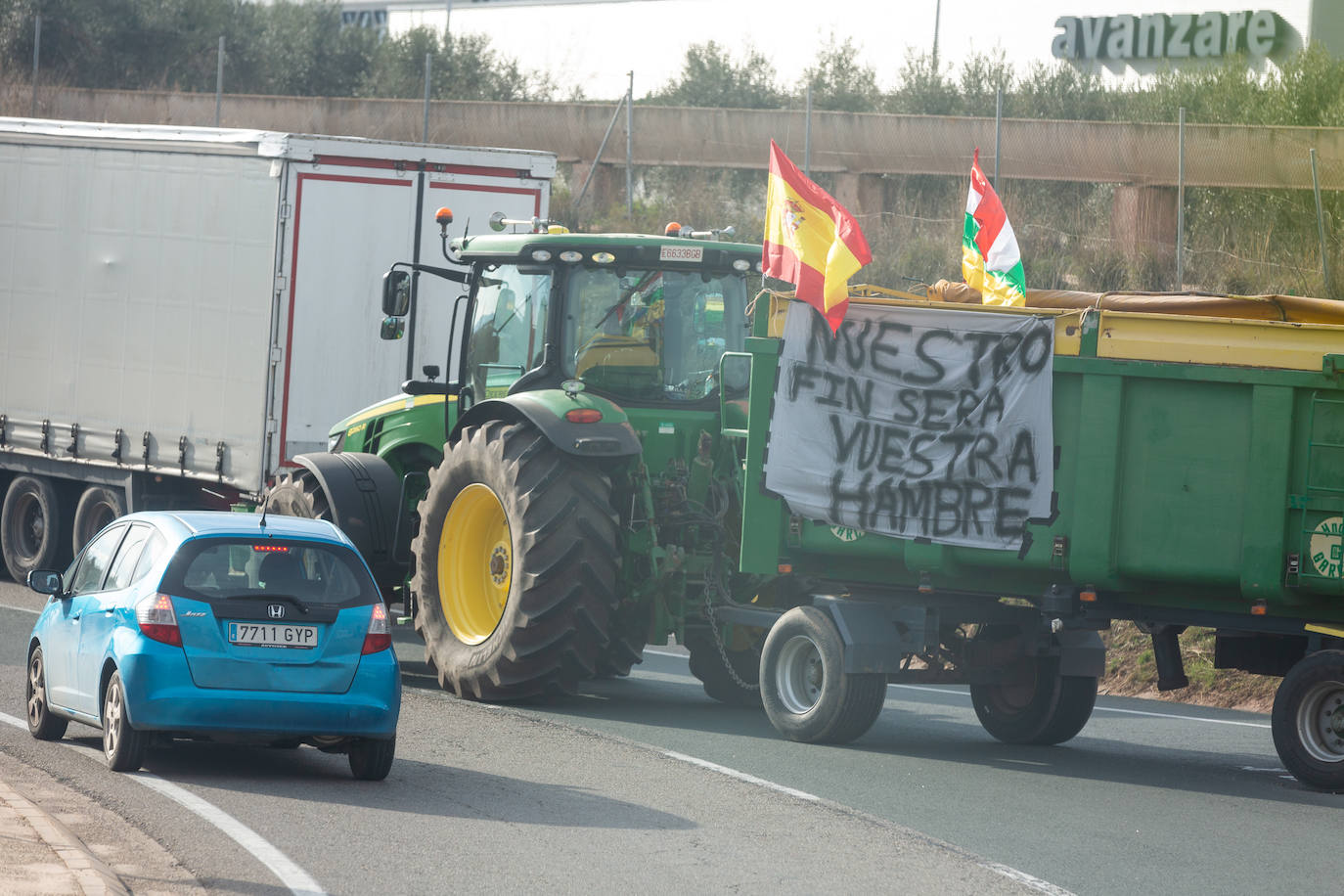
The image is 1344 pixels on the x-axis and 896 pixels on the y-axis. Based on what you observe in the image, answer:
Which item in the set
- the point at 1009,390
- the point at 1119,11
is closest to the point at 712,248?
the point at 1009,390

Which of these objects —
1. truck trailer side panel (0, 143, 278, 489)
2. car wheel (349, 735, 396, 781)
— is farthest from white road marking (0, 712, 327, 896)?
truck trailer side panel (0, 143, 278, 489)

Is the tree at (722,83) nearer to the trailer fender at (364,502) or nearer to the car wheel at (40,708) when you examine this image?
the trailer fender at (364,502)

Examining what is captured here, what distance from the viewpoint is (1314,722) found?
1028 cm

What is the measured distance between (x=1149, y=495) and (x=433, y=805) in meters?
4.25

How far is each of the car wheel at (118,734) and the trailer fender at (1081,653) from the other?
5465mm

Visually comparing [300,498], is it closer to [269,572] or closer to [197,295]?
[197,295]

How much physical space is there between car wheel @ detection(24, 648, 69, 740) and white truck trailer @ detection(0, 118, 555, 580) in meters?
5.73

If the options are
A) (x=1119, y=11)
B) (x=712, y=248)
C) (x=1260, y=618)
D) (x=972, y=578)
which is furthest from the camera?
(x=1119, y=11)

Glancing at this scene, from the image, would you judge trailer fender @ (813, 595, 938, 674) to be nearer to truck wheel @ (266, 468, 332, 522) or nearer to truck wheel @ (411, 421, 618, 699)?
truck wheel @ (411, 421, 618, 699)

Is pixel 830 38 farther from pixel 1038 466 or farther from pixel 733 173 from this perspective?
pixel 1038 466

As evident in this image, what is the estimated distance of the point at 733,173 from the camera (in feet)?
112

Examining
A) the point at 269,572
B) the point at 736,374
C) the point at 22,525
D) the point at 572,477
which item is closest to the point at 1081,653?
the point at 736,374

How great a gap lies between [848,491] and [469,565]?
3.04 meters

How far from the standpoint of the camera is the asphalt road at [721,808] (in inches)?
318
